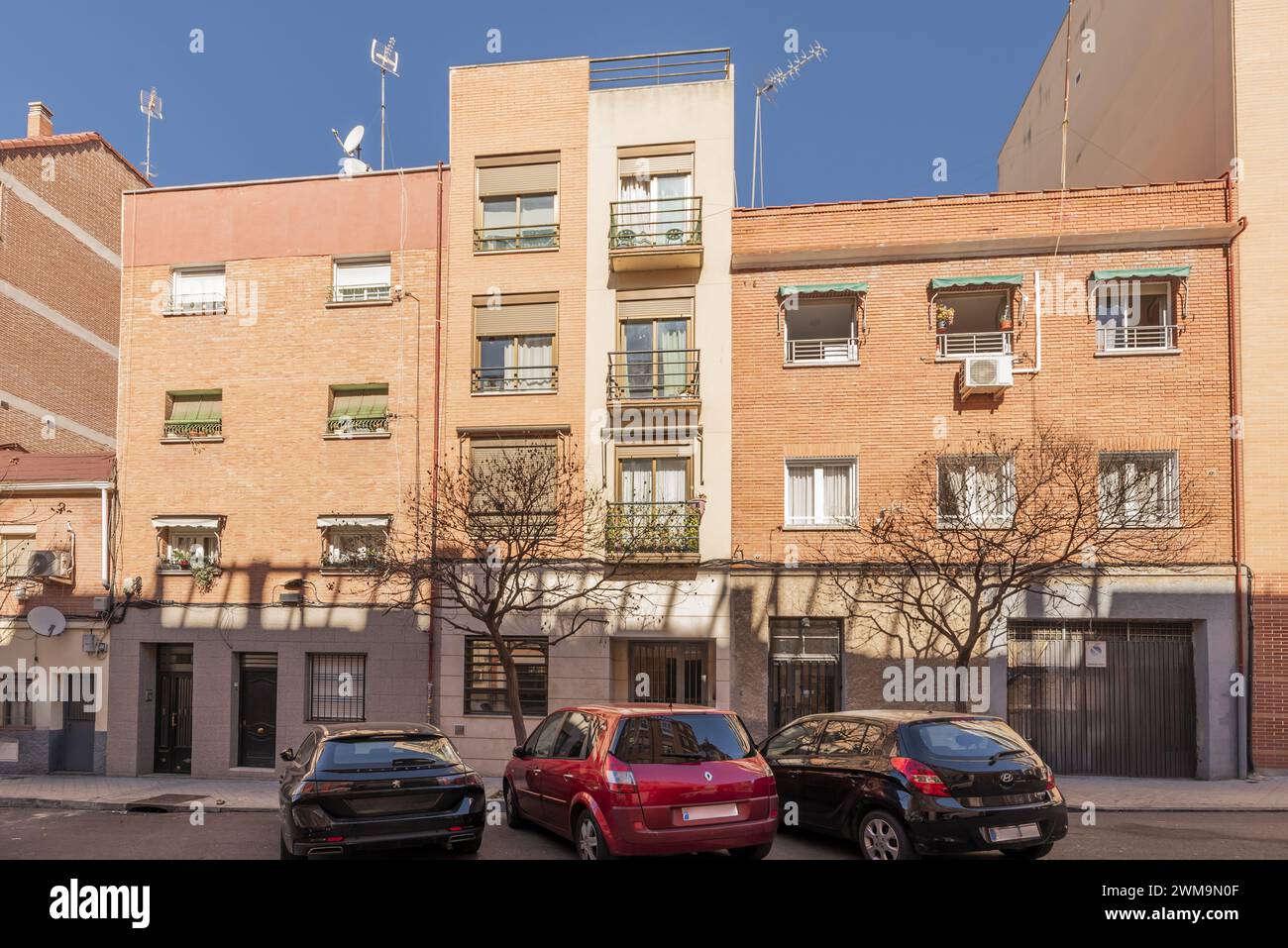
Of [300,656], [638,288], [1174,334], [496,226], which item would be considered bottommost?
[300,656]

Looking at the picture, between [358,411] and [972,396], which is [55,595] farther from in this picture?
[972,396]

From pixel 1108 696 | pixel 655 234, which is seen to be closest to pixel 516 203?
pixel 655 234

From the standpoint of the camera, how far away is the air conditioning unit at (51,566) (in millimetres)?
18438

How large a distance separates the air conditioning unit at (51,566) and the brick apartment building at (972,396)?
13.2 m

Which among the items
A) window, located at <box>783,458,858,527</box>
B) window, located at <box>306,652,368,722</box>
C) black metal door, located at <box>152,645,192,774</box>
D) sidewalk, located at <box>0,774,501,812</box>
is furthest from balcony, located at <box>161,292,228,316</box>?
window, located at <box>783,458,858,527</box>

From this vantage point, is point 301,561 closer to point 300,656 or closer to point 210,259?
point 300,656

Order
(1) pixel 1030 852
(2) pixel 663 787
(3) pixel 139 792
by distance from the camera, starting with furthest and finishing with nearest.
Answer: (3) pixel 139 792
(1) pixel 1030 852
(2) pixel 663 787

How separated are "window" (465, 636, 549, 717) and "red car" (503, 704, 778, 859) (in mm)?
7945

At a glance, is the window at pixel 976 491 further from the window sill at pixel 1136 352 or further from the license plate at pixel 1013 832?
the license plate at pixel 1013 832

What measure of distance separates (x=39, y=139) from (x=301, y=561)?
13.9 metres

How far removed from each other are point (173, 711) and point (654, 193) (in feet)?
46.2

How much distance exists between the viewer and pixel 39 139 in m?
23.2

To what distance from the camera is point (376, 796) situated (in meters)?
8.69

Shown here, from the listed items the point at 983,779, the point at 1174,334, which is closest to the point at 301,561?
the point at 983,779
